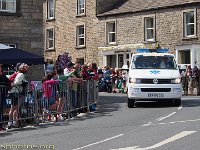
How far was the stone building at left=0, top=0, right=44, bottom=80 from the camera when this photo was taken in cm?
2695

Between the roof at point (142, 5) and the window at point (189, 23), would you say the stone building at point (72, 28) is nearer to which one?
the roof at point (142, 5)

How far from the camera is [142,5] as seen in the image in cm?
4262

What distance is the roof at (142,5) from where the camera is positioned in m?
39.5

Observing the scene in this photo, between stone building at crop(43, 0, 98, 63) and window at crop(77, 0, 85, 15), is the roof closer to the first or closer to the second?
stone building at crop(43, 0, 98, 63)

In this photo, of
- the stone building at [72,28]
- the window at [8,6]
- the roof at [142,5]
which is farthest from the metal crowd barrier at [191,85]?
the stone building at [72,28]

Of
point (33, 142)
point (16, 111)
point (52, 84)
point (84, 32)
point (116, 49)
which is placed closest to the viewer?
point (33, 142)

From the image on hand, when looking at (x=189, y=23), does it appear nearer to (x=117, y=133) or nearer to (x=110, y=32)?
(x=110, y=32)

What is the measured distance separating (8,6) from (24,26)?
57.1 inches

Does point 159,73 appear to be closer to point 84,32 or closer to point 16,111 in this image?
point 16,111

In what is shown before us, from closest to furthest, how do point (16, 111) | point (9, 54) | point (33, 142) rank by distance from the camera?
point (33, 142) → point (16, 111) → point (9, 54)

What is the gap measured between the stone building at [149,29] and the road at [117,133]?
21.4m

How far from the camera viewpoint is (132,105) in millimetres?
20859

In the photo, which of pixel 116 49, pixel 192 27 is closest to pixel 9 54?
pixel 192 27

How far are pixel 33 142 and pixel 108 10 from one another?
34494 millimetres
